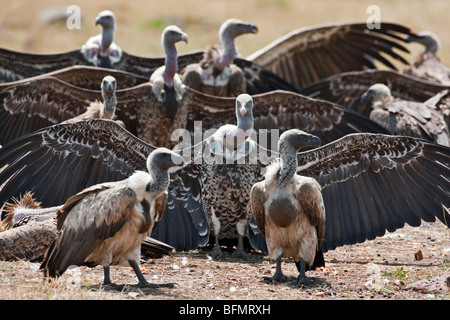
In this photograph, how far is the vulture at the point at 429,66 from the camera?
13961 mm

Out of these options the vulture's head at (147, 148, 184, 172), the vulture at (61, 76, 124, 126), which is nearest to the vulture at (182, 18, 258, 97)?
the vulture at (61, 76, 124, 126)

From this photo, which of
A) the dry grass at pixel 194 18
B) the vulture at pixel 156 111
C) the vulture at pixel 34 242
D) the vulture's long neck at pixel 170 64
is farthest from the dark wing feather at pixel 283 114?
the dry grass at pixel 194 18

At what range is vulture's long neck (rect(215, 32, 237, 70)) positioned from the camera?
11.3 m

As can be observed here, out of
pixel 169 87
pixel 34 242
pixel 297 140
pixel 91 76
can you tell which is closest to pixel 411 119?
pixel 169 87

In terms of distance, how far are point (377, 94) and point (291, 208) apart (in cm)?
538

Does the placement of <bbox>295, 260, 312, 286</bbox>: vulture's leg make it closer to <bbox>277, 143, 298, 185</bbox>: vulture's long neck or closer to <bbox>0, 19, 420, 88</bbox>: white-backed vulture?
<bbox>277, 143, 298, 185</bbox>: vulture's long neck

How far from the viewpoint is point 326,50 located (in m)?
14.3

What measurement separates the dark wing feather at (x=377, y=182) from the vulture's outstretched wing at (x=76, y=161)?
1.22 meters

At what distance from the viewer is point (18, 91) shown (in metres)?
9.88

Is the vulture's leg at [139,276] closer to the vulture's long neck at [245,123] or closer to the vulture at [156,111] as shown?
the vulture's long neck at [245,123]

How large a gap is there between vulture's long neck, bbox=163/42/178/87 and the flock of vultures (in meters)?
0.02
